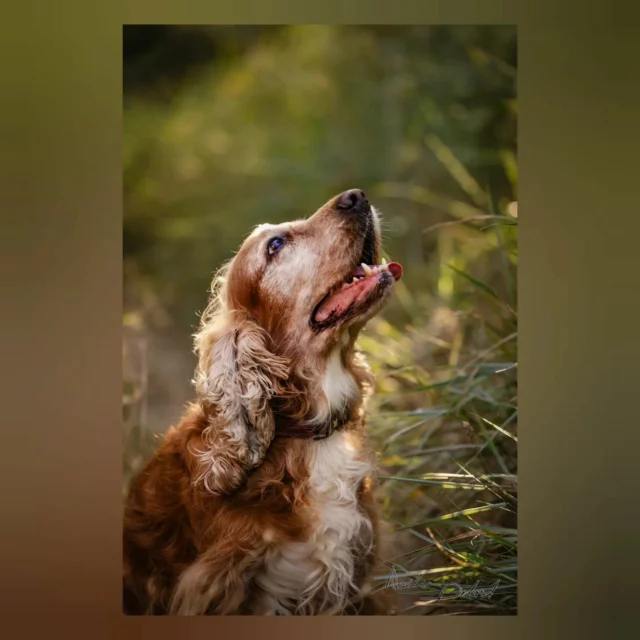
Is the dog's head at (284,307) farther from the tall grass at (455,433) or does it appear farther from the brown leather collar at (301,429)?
the tall grass at (455,433)

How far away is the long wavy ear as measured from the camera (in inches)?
90.7

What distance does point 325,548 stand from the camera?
92.0 inches

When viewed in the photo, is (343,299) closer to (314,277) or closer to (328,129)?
(314,277)

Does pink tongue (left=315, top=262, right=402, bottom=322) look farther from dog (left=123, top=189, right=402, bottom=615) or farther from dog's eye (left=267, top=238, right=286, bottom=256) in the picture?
dog's eye (left=267, top=238, right=286, bottom=256)

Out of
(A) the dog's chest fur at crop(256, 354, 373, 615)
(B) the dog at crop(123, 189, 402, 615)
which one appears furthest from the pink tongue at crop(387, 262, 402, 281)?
(A) the dog's chest fur at crop(256, 354, 373, 615)

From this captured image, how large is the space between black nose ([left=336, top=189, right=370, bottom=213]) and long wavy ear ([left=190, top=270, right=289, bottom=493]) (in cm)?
41

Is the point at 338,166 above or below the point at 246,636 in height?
above

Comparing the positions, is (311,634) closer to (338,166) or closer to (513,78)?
(338,166)

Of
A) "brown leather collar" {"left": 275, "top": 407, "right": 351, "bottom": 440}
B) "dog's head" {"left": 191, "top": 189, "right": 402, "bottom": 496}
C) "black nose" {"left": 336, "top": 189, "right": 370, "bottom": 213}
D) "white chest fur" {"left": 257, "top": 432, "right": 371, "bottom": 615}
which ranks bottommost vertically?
"white chest fur" {"left": 257, "top": 432, "right": 371, "bottom": 615}
